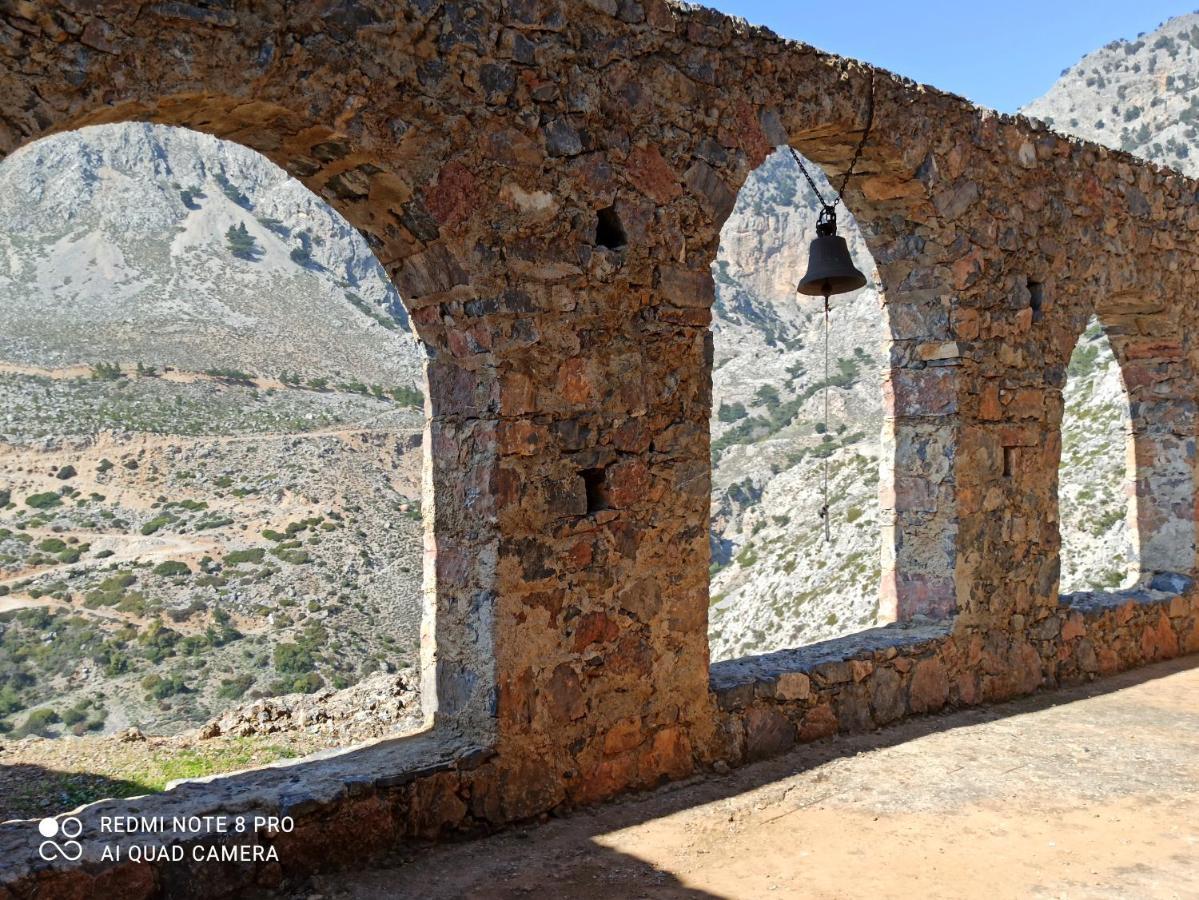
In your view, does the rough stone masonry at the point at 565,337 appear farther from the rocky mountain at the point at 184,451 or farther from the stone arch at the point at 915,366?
the rocky mountain at the point at 184,451

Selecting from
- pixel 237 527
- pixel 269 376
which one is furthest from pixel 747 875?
pixel 269 376

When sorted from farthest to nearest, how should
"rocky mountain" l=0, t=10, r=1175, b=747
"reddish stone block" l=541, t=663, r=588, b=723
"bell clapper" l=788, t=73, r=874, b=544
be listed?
"rocky mountain" l=0, t=10, r=1175, b=747
"bell clapper" l=788, t=73, r=874, b=544
"reddish stone block" l=541, t=663, r=588, b=723

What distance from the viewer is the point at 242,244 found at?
1607 inches

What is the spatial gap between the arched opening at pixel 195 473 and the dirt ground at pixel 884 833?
3.23 feet

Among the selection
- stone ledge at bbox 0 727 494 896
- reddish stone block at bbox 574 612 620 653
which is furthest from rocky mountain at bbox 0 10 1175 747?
stone ledge at bbox 0 727 494 896

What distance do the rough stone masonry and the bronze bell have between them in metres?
0.44

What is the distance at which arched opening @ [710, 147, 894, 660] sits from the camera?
16.5 meters

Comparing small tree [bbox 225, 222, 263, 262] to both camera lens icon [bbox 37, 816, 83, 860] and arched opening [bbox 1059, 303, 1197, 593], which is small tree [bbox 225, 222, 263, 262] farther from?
camera lens icon [bbox 37, 816, 83, 860]

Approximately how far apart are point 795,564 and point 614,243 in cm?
1542

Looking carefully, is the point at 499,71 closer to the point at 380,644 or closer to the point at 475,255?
the point at 475,255

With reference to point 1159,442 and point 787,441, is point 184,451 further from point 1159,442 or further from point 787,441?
point 1159,442

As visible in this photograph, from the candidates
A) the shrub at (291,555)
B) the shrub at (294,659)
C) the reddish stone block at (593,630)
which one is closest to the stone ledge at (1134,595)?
the reddish stone block at (593,630)

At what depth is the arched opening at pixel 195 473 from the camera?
14.4m

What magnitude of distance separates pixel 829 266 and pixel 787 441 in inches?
1101
